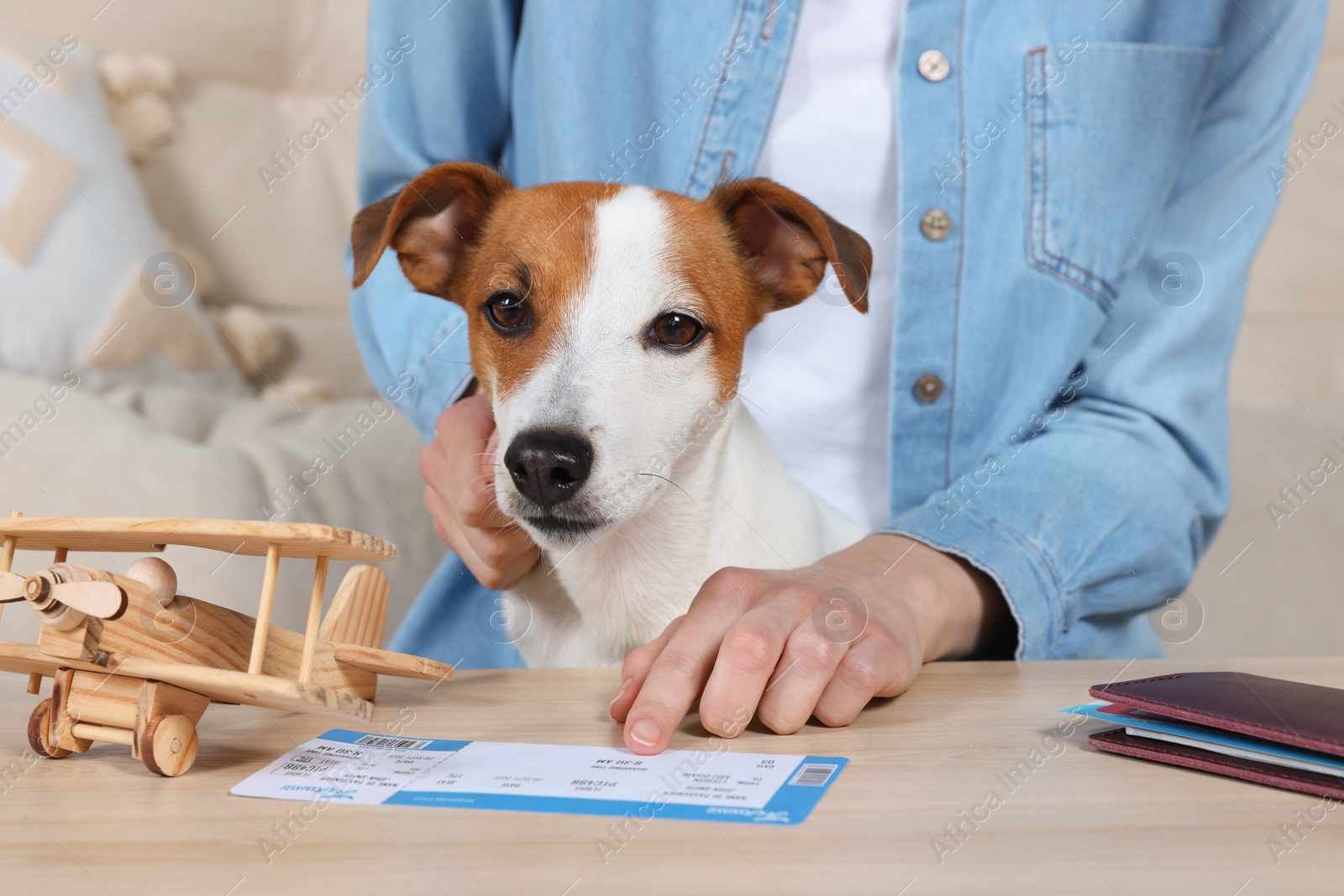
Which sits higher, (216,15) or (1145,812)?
(216,15)

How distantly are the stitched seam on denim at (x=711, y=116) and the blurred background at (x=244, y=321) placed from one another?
2.67ft

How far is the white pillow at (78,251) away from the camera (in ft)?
5.54

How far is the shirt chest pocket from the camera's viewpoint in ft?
3.98

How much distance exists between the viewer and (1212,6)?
1.22 meters

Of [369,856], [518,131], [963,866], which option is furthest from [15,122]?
[963,866]

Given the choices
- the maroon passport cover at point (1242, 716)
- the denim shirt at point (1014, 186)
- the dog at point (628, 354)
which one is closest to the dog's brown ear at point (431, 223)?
the dog at point (628, 354)

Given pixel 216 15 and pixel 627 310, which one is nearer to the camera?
pixel 627 310

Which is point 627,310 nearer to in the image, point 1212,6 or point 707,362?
point 707,362

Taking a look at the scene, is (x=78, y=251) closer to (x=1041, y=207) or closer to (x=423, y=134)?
(x=423, y=134)

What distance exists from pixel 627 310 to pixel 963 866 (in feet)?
1.99

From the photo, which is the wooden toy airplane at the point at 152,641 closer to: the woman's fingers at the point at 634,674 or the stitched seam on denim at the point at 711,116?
the woman's fingers at the point at 634,674

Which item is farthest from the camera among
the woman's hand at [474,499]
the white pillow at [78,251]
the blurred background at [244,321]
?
the white pillow at [78,251]

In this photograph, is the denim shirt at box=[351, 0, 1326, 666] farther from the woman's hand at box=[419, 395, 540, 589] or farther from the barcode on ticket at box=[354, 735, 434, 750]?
the barcode on ticket at box=[354, 735, 434, 750]

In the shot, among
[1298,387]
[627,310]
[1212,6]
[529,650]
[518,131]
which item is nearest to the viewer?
[627,310]
